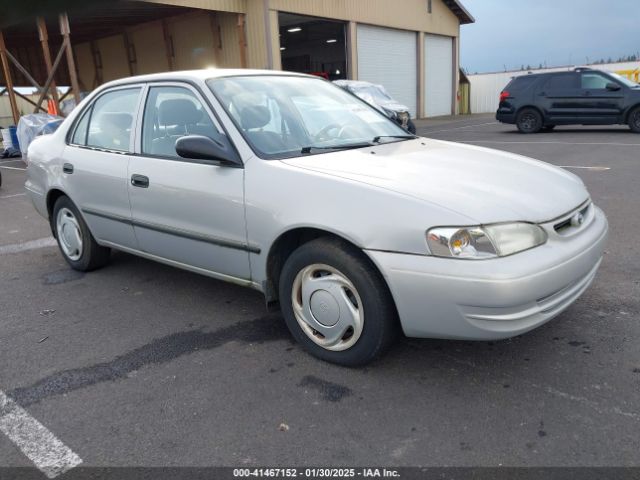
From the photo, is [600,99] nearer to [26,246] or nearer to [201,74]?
[201,74]

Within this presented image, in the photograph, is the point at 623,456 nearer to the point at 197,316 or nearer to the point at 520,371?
the point at 520,371

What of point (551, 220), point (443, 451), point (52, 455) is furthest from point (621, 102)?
point (52, 455)

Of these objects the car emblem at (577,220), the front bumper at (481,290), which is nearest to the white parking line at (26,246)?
the front bumper at (481,290)

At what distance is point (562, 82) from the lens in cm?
1497

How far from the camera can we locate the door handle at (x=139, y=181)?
3.84 metres

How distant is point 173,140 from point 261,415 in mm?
2024

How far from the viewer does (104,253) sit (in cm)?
489

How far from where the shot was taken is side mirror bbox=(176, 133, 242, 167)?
10.6 feet

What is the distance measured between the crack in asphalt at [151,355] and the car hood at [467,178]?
113 centimetres

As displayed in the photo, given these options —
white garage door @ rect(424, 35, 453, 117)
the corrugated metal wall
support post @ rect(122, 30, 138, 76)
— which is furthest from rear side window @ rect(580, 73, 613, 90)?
support post @ rect(122, 30, 138, 76)

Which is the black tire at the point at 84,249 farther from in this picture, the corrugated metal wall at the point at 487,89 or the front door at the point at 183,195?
the corrugated metal wall at the point at 487,89

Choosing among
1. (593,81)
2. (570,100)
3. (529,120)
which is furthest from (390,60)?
(593,81)

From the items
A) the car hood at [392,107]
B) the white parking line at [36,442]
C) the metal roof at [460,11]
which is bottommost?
the white parking line at [36,442]

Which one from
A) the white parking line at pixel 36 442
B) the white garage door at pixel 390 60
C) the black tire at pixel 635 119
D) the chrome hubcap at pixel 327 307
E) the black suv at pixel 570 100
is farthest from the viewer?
the white garage door at pixel 390 60
